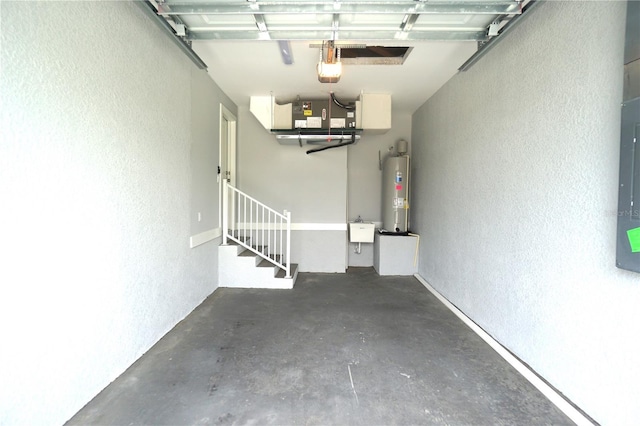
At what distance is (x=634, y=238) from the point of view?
133 cm

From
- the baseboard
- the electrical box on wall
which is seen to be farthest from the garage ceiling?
the baseboard

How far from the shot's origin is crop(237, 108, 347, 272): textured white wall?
16.0 feet

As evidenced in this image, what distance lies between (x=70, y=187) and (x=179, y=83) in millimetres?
1723

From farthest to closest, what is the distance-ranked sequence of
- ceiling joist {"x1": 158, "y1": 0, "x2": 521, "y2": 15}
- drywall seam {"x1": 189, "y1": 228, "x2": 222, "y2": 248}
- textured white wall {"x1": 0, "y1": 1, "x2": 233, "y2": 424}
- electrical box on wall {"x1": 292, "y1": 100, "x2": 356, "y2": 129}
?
1. electrical box on wall {"x1": 292, "y1": 100, "x2": 356, "y2": 129}
2. drywall seam {"x1": 189, "y1": 228, "x2": 222, "y2": 248}
3. ceiling joist {"x1": 158, "y1": 0, "x2": 521, "y2": 15}
4. textured white wall {"x1": 0, "y1": 1, "x2": 233, "y2": 424}

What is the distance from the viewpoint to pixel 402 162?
4797mm

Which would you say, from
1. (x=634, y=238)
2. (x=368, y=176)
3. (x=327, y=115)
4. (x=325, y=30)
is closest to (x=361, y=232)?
(x=368, y=176)

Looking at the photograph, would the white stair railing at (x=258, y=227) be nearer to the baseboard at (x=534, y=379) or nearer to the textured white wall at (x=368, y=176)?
the textured white wall at (x=368, y=176)

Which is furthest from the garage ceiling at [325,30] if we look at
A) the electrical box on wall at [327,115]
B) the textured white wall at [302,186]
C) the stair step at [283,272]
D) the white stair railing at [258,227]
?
the stair step at [283,272]

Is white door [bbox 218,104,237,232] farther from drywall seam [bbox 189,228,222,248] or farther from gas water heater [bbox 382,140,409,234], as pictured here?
gas water heater [bbox 382,140,409,234]

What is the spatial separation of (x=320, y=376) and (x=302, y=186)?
3.40 meters

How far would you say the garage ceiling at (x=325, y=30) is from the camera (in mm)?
2047

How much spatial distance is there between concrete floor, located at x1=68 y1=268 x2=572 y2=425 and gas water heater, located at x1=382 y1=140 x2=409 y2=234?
1931 millimetres

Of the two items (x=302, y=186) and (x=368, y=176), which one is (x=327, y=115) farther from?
(x=368, y=176)

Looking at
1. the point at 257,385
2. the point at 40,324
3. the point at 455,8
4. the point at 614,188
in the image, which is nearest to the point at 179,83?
the point at 40,324
